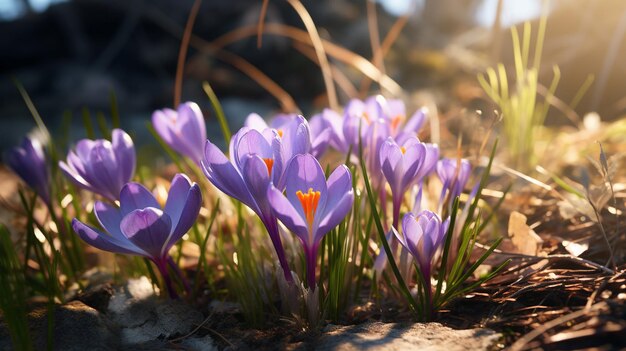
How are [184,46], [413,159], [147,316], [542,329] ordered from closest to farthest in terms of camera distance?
[542,329], [413,159], [147,316], [184,46]

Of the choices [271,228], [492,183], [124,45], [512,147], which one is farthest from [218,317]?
[124,45]

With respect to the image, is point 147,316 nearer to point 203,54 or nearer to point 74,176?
point 74,176

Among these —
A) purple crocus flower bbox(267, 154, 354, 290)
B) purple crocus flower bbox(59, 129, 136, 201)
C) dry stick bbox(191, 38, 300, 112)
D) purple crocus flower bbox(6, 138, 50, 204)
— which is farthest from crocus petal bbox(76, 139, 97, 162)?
dry stick bbox(191, 38, 300, 112)

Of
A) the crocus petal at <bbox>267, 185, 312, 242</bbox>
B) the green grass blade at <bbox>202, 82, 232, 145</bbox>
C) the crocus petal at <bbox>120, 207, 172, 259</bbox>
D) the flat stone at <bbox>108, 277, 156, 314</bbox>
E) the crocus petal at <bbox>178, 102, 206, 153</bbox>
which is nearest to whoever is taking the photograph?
the crocus petal at <bbox>267, 185, 312, 242</bbox>

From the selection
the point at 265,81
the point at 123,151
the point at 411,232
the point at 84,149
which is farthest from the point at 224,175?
the point at 265,81

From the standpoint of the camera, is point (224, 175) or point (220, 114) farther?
point (220, 114)

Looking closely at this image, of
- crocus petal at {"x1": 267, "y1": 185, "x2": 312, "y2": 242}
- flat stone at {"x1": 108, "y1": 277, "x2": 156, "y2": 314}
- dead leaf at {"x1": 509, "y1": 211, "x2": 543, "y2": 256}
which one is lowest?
flat stone at {"x1": 108, "y1": 277, "x2": 156, "y2": 314}

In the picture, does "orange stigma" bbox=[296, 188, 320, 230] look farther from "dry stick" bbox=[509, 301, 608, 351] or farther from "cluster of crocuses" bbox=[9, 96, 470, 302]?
"dry stick" bbox=[509, 301, 608, 351]

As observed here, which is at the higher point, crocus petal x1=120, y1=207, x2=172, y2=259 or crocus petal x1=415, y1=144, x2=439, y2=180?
crocus petal x1=415, y1=144, x2=439, y2=180
